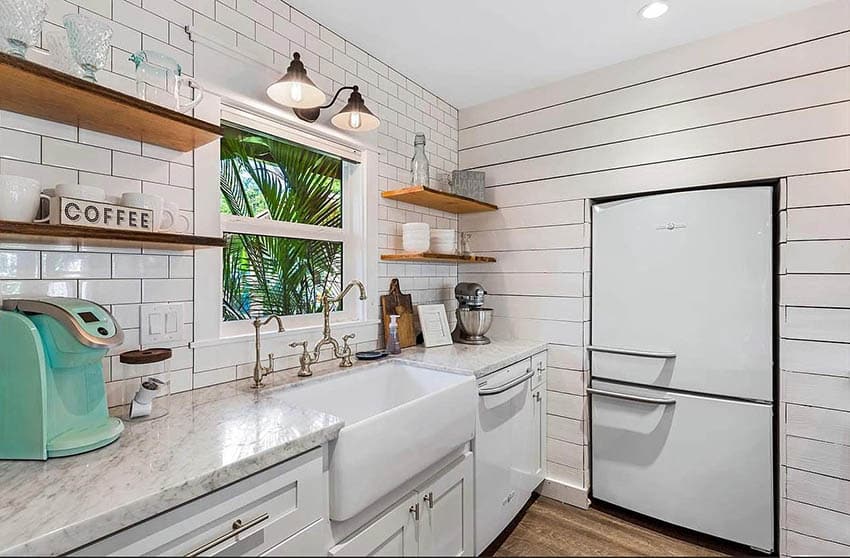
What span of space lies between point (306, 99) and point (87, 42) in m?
0.71

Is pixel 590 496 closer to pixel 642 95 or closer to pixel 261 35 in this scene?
pixel 642 95

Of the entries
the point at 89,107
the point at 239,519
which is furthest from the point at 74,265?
the point at 239,519

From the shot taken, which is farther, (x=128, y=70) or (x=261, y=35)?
(x=261, y=35)

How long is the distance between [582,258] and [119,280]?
2.16 metres

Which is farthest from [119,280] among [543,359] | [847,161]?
[847,161]

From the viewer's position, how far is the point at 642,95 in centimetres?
229

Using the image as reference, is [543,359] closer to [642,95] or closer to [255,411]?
[642,95]

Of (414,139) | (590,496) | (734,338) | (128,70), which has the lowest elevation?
(590,496)

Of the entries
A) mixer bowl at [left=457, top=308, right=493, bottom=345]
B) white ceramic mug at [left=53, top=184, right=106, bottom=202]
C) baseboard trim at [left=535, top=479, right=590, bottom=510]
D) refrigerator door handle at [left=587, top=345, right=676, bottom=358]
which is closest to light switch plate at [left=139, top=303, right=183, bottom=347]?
white ceramic mug at [left=53, top=184, right=106, bottom=202]

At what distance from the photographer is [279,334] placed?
181 centimetres

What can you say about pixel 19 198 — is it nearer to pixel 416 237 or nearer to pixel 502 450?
pixel 416 237

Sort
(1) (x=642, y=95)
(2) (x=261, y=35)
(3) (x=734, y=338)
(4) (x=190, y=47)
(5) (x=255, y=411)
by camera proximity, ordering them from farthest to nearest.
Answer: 1. (1) (x=642, y=95)
2. (3) (x=734, y=338)
3. (2) (x=261, y=35)
4. (4) (x=190, y=47)
5. (5) (x=255, y=411)

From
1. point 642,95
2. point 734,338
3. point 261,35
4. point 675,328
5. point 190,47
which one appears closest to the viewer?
point 190,47

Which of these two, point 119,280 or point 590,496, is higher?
point 119,280
